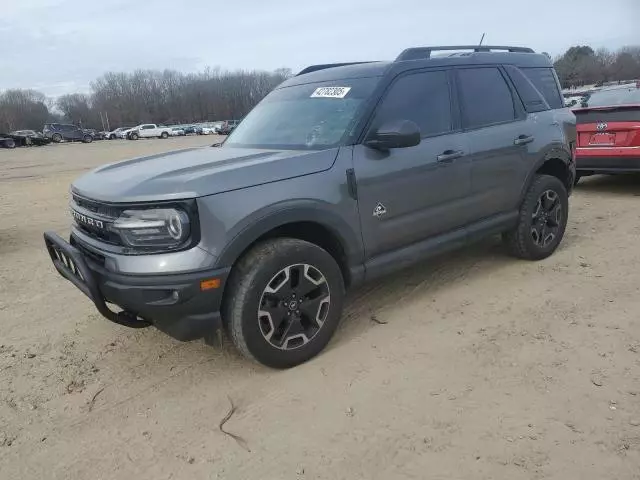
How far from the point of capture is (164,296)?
2.91 meters

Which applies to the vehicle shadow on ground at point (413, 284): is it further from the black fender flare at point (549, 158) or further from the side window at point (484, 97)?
the side window at point (484, 97)

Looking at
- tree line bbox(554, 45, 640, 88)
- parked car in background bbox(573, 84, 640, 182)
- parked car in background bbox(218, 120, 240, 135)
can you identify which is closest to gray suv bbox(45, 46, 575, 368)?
parked car in background bbox(218, 120, 240, 135)

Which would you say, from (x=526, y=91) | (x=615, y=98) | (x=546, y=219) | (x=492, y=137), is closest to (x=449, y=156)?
(x=492, y=137)

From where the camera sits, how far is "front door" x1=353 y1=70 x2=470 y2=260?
3.64 meters

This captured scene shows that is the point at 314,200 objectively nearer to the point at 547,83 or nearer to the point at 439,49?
the point at 439,49

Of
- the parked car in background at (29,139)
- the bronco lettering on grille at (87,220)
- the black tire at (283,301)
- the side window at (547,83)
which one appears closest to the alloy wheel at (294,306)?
the black tire at (283,301)

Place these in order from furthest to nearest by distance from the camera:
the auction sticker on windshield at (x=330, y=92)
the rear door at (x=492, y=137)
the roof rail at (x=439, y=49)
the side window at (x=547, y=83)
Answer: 1. the side window at (x=547, y=83)
2. the rear door at (x=492, y=137)
3. the roof rail at (x=439, y=49)
4. the auction sticker on windshield at (x=330, y=92)

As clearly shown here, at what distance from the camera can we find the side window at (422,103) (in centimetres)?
387

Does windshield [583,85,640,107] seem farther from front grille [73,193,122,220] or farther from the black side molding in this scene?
front grille [73,193,122,220]

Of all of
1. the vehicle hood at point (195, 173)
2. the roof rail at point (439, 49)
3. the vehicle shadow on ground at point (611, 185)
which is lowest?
the vehicle shadow on ground at point (611, 185)

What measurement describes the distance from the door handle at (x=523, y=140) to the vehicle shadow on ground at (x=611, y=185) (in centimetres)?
450

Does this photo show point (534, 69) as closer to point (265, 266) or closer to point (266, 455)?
A: point (265, 266)

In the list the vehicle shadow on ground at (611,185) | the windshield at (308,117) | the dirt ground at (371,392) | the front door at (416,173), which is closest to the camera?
the dirt ground at (371,392)

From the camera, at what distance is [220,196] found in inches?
117
